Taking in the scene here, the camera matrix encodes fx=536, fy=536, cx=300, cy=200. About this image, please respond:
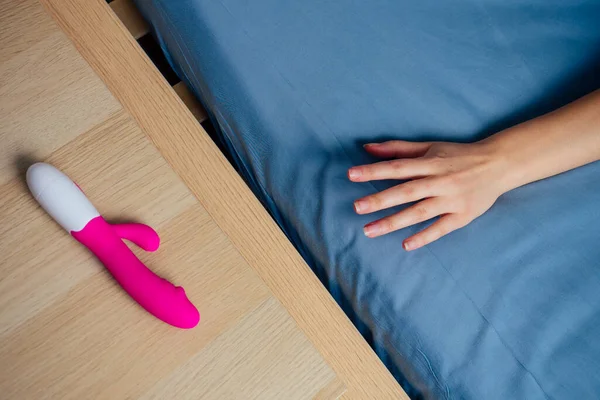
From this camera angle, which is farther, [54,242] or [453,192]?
[453,192]

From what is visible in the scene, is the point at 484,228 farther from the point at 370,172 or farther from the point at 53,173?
the point at 53,173

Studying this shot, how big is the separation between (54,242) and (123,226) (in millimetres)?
55

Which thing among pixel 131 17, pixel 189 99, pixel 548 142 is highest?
pixel 131 17

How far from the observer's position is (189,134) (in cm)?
45

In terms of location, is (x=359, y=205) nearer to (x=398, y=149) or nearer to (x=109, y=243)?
(x=398, y=149)

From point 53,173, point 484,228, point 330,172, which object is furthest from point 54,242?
point 484,228

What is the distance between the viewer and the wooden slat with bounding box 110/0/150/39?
71 cm

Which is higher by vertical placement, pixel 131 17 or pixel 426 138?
pixel 131 17

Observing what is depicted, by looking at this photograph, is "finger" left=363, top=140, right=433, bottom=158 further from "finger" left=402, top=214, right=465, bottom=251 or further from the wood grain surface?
the wood grain surface

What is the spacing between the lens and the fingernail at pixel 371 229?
0.50 meters

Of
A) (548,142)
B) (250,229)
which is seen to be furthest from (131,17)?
(548,142)

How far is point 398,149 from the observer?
1.77 ft

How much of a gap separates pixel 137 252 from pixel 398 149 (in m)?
0.28

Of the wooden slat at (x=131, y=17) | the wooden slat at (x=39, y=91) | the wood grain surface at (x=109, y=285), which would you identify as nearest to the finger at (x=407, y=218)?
the wood grain surface at (x=109, y=285)
